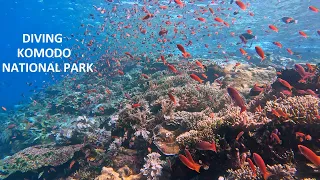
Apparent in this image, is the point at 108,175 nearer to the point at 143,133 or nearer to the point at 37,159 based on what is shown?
the point at 143,133

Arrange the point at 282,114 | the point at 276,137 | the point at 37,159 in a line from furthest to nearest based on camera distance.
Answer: the point at 37,159 < the point at 282,114 < the point at 276,137

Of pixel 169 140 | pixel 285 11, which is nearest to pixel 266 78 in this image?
pixel 169 140

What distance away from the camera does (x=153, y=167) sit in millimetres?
5012

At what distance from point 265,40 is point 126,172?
45.0 m

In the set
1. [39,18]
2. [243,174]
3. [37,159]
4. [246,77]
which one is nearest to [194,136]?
[243,174]

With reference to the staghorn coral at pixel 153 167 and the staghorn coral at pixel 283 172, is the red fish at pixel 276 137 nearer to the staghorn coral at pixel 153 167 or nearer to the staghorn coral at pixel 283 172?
the staghorn coral at pixel 283 172

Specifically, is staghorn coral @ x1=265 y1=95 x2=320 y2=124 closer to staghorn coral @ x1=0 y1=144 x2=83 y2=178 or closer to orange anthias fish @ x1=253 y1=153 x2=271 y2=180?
orange anthias fish @ x1=253 y1=153 x2=271 y2=180

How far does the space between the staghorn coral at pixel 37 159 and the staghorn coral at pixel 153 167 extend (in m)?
4.55

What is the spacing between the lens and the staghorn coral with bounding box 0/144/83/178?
29.4 feet

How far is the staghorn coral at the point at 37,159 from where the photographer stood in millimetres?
8953

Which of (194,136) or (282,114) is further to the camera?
(194,136)

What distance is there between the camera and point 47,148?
10.3 metres

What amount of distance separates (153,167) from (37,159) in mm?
6913

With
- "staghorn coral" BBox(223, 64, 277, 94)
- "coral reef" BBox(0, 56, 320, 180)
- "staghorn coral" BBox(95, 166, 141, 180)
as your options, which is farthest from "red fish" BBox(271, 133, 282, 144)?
"staghorn coral" BBox(223, 64, 277, 94)
